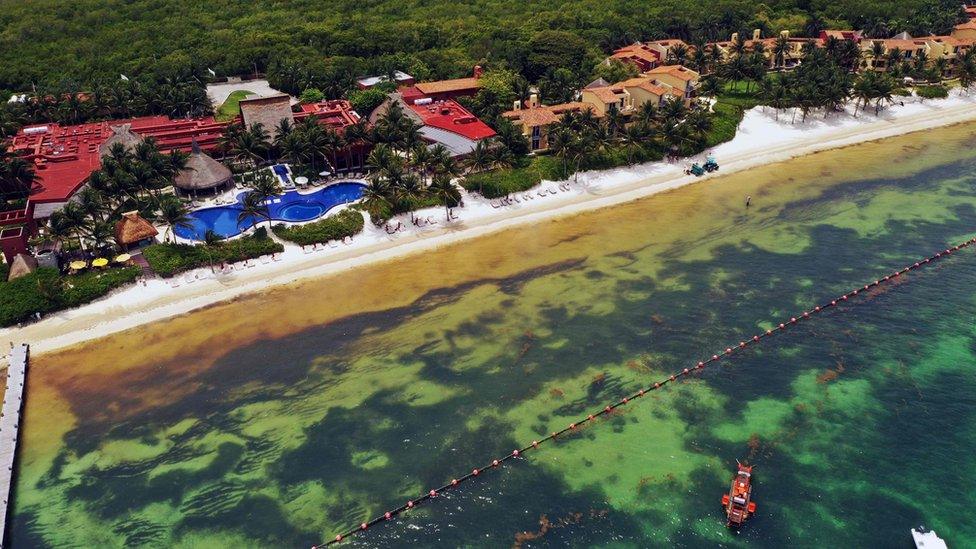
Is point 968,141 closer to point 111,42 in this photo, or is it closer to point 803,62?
point 803,62

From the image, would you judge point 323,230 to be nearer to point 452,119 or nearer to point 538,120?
point 452,119

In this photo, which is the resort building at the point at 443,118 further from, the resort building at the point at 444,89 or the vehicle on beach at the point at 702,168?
the vehicle on beach at the point at 702,168

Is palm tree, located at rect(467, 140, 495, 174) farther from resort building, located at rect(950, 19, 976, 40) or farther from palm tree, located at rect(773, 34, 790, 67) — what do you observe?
resort building, located at rect(950, 19, 976, 40)

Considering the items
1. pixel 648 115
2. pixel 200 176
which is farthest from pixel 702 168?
pixel 200 176

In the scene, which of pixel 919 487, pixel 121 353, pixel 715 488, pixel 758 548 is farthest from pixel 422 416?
pixel 919 487

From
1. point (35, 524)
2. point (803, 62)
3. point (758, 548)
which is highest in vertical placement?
point (803, 62)

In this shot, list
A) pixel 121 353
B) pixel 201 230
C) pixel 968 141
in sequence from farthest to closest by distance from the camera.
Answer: pixel 968 141 < pixel 201 230 < pixel 121 353

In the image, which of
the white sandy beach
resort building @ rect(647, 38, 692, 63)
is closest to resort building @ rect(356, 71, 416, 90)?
the white sandy beach
